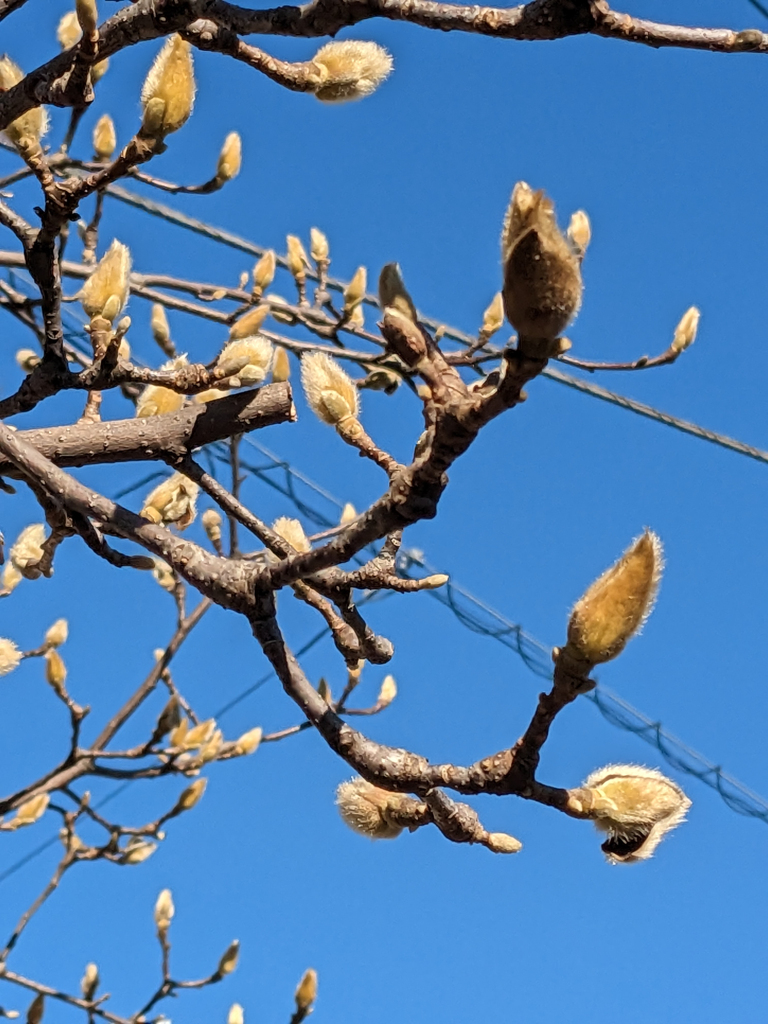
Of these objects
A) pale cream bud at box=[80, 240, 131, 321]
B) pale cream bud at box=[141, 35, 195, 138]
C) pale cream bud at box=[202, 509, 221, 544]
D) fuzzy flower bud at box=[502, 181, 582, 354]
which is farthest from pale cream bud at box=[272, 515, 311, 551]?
pale cream bud at box=[202, 509, 221, 544]

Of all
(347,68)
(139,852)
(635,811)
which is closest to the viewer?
(635,811)

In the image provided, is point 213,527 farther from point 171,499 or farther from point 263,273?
point 171,499

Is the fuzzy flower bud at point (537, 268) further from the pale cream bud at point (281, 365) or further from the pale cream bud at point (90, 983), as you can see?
the pale cream bud at point (90, 983)

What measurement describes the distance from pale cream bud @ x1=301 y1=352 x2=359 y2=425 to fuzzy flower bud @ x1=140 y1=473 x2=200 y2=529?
1.53ft

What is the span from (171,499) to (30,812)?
103 centimetres

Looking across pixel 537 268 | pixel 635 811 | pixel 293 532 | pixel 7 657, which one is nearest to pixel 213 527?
pixel 7 657

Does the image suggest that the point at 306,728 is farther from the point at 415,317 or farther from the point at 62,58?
the point at 415,317

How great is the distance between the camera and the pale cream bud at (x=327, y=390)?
0.93 m

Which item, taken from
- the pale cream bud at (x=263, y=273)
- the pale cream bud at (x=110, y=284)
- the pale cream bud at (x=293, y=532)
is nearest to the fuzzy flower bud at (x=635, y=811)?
→ the pale cream bud at (x=293, y=532)

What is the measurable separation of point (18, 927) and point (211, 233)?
1727 mm

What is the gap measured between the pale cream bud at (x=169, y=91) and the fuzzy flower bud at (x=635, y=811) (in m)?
0.66

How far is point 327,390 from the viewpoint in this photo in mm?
933

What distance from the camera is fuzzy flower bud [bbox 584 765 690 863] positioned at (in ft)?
2.67

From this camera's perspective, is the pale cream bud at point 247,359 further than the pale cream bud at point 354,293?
No
